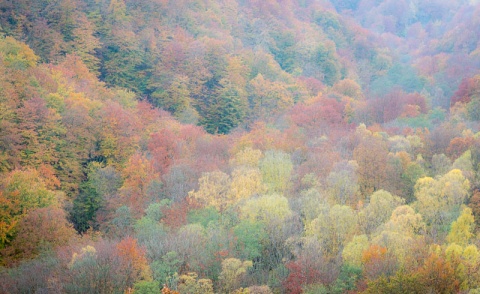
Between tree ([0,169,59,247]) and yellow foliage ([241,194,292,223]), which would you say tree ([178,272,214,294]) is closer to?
yellow foliage ([241,194,292,223])

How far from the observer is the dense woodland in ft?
111

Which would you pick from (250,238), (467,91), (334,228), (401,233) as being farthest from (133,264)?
(467,91)

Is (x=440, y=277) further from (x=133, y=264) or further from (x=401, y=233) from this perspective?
(x=133, y=264)

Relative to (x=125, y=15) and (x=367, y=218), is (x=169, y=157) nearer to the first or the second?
(x=367, y=218)

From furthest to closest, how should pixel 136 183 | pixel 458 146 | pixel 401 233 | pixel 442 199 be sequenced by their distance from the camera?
pixel 458 146
pixel 136 183
pixel 442 199
pixel 401 233

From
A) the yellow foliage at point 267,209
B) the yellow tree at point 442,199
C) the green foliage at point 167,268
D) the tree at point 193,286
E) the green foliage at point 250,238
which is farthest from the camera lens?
the yellow foliage at point 267,209

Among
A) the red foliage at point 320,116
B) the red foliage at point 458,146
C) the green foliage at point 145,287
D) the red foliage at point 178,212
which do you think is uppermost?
the red foliage at point 320,116

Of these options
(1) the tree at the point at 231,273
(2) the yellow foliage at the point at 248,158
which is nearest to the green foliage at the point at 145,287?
(1) the tree at the point at 231,273

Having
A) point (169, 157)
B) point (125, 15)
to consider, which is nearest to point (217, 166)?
point (169, 157)

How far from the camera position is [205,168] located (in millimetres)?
51062

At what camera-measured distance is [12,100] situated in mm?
52219

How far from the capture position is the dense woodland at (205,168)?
33.9 m

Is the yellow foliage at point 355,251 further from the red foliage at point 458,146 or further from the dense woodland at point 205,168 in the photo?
the red foliage at point 458,146

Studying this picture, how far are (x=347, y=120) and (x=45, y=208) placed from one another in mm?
49402
